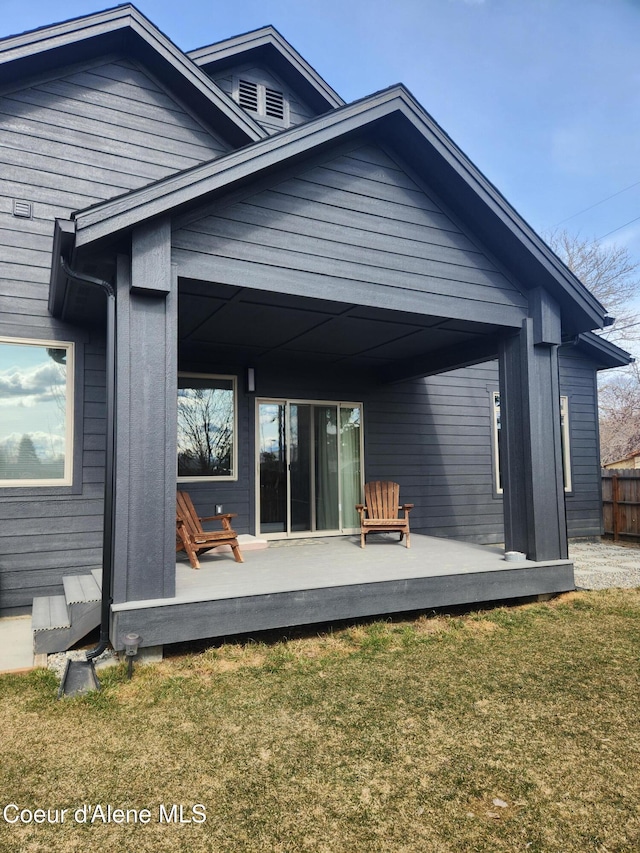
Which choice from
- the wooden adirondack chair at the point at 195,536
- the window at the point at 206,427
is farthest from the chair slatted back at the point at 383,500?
the wooden adirondack chair at the point at 195,536

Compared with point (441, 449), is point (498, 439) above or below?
above

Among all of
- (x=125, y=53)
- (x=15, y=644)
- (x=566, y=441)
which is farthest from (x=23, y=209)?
(x=566, y=441)

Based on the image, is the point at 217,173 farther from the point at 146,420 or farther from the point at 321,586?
the point at 321,586

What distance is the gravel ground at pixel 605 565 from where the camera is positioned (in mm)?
6006

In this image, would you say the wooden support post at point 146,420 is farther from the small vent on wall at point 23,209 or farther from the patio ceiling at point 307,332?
the small vent on wall at point 23,209

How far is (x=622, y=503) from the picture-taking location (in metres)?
9.45

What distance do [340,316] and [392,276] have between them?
63 cm

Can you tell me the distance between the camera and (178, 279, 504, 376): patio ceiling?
4.71 meters

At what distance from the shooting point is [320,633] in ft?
14.3

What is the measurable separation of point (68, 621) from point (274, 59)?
7.22 metres

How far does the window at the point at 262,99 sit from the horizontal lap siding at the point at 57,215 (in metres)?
2.09

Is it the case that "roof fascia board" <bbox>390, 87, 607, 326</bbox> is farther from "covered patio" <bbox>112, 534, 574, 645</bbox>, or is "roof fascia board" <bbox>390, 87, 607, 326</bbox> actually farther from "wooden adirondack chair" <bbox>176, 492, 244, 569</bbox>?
"wooden adirondack chair" <bbox>176, 492, 244, 569</bbox>

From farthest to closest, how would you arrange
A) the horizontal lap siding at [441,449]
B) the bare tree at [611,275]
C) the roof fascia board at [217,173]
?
the bare tree at [611,275] < the horizontal lap siding at [441,449] < the roof fascia board at [217,173]

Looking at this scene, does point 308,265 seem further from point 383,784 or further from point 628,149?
point 628,149
